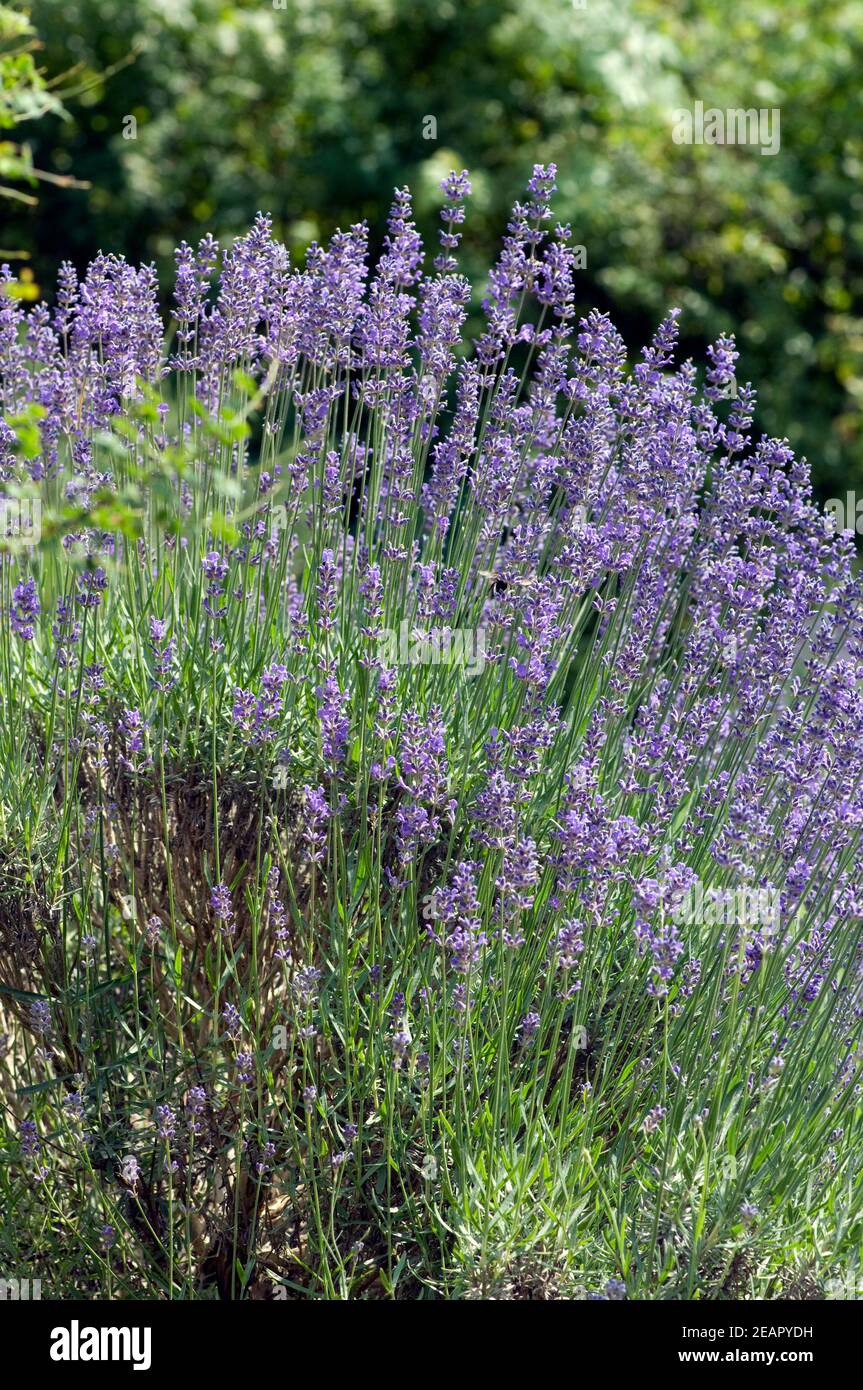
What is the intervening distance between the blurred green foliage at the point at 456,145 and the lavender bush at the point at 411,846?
18.6ft

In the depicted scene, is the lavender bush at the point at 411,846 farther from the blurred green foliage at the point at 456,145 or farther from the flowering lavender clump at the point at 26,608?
the blurred green foliage at the point at 456,145

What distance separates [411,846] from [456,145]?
748cm

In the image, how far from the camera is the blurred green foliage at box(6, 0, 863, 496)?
9.28m

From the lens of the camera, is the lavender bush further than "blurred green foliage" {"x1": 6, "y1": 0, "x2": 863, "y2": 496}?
No

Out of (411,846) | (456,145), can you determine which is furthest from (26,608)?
(456,145)

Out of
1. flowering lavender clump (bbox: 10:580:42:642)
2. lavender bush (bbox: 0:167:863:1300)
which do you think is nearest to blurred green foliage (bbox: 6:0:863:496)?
lavender bush (bbox: 0:167:863:1300)

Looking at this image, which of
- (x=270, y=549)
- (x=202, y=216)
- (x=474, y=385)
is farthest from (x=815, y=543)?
(x=202, y=216)

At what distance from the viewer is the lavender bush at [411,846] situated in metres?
2.92

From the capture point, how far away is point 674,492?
3529 mm

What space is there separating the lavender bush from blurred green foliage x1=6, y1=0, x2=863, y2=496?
568 centimetres

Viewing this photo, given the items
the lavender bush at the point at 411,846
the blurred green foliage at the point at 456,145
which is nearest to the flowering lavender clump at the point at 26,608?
the lavender bush at the point at 411,846

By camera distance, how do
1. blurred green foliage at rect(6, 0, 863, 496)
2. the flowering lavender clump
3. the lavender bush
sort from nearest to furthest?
the lavender bush, the flowering lavender clump, blurred green foliage at rect(6, 0, 863, 496)

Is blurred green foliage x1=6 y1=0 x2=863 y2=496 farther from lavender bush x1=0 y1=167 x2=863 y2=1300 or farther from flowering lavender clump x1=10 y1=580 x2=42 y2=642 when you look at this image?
flowering lavender clump x1=10 y1=580 x2=42 y2=642

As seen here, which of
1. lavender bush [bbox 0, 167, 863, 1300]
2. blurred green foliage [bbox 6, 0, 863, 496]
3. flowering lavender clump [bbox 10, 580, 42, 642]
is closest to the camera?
lavender bush [bbox 0, 167, 863, 1300]
